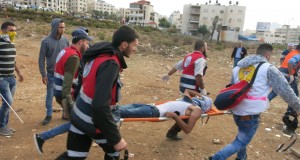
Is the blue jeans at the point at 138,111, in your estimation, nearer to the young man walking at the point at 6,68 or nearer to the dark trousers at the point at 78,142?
the dark trousers at the point at 78,142

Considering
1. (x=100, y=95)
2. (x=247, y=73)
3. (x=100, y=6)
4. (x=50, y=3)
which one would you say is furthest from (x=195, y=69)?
(x=100, y=6)

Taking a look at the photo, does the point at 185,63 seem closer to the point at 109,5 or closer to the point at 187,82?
the point at 187,82

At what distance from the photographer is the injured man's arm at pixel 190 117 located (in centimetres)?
358

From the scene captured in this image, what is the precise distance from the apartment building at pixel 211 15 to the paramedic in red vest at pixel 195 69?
183 ft

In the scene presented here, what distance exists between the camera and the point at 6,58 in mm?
3891

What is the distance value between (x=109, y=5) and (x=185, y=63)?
445ft

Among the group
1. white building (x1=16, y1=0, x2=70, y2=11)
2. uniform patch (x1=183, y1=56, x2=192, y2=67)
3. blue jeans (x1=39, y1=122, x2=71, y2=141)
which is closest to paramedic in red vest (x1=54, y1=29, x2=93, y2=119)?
blue jeans (x1=39, y1=122, x2=71, y2=141)

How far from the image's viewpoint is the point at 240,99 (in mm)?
3029

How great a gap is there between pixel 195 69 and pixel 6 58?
2864 mm

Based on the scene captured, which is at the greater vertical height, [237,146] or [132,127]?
[237,146]

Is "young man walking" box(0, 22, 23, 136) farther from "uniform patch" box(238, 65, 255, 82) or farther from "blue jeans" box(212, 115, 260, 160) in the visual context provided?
"uniform patch" box(238, 65, 255, 82)

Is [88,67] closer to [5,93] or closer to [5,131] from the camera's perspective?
[5,93]

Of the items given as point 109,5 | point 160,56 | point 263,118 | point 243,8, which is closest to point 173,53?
point 160,56

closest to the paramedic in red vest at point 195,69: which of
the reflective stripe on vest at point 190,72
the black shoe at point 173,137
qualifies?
the reflective stripe on vest at point 190,72
